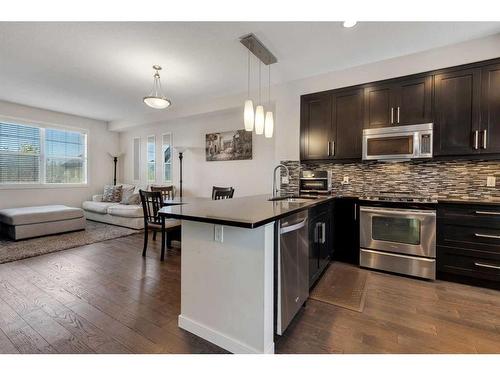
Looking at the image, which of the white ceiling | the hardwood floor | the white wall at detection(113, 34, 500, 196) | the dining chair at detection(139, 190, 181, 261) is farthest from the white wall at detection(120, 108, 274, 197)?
the hardwood floor

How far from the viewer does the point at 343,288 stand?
2.39 m

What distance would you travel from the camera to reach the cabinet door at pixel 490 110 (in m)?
2.47

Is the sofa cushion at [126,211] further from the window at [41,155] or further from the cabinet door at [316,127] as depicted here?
the cabinet door at [316,127]

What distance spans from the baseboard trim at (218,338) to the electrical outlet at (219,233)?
0.62 metres

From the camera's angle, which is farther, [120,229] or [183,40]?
[120,229]

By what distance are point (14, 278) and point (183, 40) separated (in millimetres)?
3196

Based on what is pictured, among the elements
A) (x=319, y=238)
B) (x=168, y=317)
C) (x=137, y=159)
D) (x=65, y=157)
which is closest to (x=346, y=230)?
(x=319, y=238)

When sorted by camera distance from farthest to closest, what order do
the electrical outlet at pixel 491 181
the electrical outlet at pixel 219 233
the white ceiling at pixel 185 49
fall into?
the electrical outlet at pixel 491 181, the white ceiling at pixel 185 49, the electrical outlet at pixel 219 233

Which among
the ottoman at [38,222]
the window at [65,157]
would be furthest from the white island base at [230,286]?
the window at [65,157]

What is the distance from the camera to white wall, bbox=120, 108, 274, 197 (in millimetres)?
4398

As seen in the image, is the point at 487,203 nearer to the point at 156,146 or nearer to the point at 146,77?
the point at 146,77

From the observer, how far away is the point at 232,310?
150 centimetres
